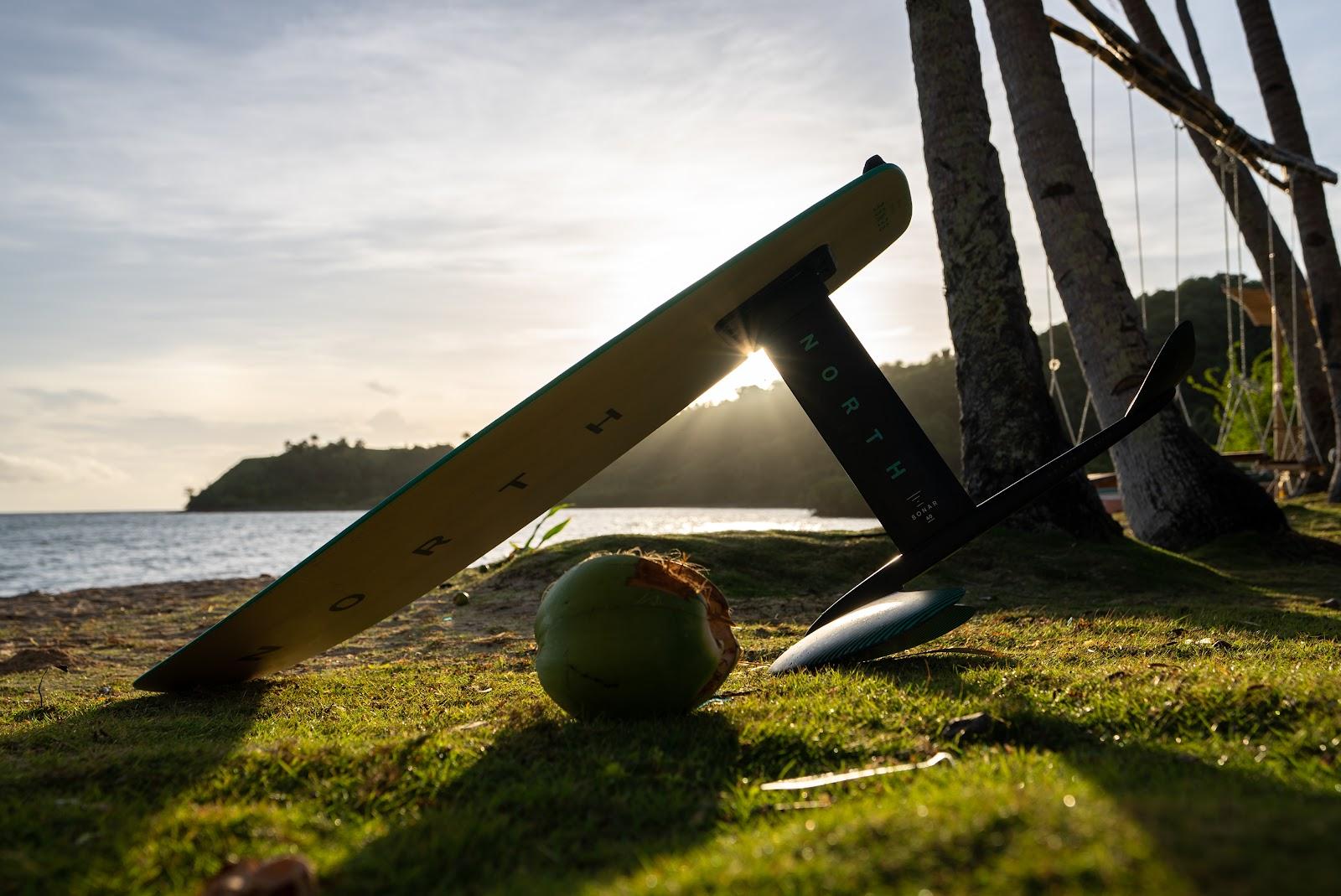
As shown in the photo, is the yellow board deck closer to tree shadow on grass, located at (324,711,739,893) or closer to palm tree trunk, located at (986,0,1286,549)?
tree shadow on grass, located at (324,711,739,893)

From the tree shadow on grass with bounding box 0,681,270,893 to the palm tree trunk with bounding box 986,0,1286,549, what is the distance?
6768 mm

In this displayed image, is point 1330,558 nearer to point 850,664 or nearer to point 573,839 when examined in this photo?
point 850,664

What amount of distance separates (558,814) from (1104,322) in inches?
273

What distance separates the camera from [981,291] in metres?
7.05

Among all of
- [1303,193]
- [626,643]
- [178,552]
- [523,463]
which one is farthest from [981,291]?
[178,552]

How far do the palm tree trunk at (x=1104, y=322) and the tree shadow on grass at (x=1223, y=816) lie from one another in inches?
237

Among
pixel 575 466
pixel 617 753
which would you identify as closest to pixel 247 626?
pixel 575 466

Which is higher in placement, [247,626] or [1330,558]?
[247,626]

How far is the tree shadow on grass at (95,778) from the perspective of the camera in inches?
56.8

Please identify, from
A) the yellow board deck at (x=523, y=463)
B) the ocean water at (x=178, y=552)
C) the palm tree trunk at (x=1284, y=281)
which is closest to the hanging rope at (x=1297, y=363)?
the palm tree trunk at (x=1284, y=281)

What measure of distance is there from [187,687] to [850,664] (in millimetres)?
2467

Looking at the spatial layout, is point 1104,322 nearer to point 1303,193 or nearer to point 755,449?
point 1303,193

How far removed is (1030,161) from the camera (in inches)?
297

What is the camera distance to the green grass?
1.18 metres
